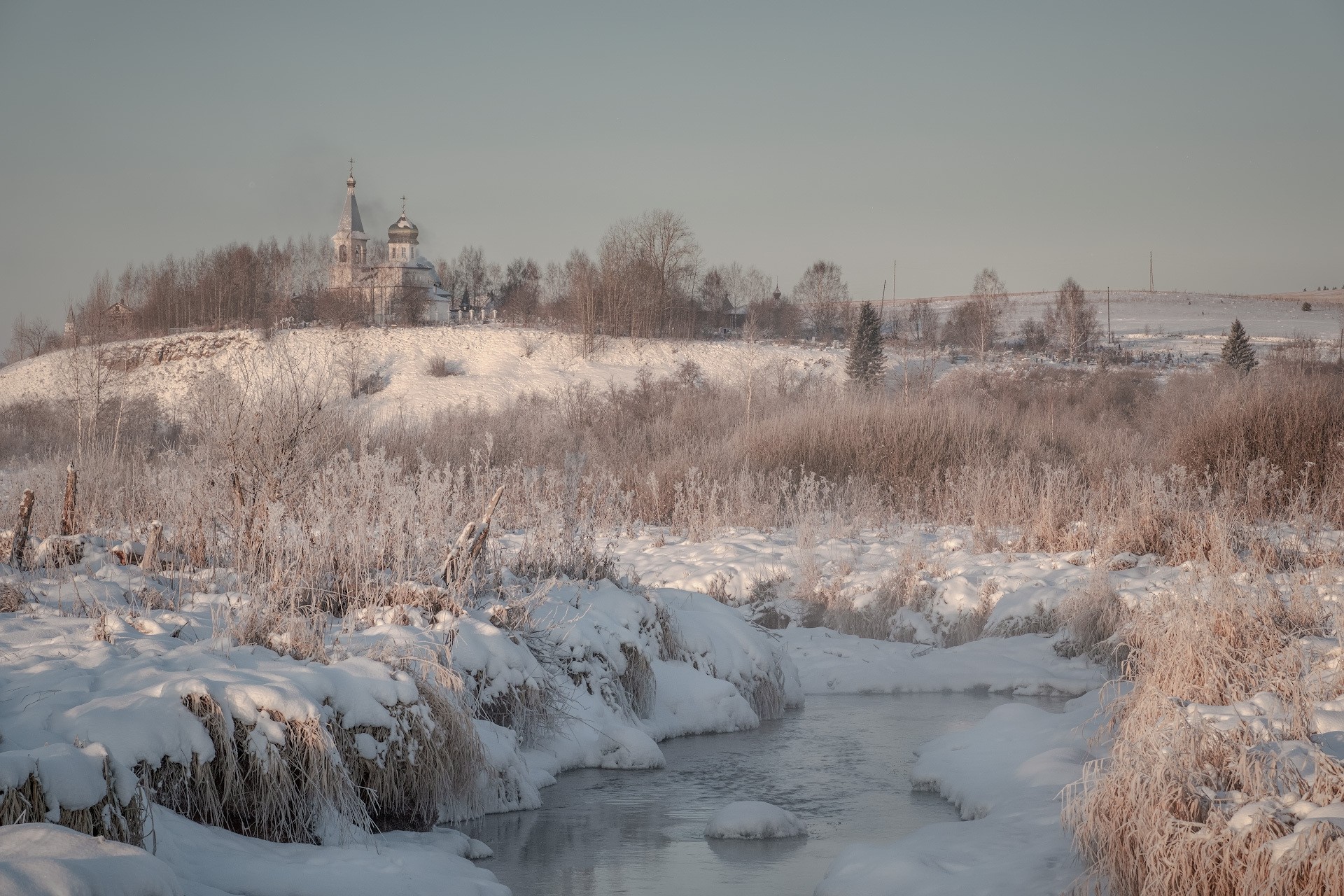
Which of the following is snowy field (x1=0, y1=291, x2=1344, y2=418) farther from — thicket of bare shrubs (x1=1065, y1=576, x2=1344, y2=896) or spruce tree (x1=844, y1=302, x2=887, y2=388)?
thicket of bare shrubs (x1=1065, y1=576, x2=1344, y2=896)

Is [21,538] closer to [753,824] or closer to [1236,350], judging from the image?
[753,824]

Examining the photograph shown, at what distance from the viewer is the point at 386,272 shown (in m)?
69.8

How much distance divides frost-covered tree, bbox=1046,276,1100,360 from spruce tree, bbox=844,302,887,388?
12857mm

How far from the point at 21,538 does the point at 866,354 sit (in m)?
37.6

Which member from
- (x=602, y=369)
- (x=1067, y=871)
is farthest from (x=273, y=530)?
(x=602, y=369)

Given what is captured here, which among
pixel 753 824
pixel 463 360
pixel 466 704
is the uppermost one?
pixel 463 360

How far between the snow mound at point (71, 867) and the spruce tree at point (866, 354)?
3894cm

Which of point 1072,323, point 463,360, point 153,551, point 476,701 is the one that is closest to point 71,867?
point 476,701

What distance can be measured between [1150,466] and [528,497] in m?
9.45

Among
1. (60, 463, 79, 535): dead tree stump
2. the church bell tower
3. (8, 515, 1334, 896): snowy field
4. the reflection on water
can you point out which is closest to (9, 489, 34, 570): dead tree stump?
(8, 515, 1334, 896): snowy field

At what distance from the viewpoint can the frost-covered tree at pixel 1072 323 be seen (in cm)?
5488

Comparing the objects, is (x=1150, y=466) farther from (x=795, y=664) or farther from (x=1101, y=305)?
(x=1101, y=305)

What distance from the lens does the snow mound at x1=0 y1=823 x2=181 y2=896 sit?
10.3ft

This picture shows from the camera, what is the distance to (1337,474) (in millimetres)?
15086
